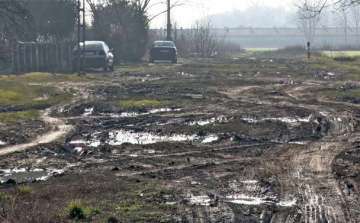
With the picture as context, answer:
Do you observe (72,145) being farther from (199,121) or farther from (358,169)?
(358,169)

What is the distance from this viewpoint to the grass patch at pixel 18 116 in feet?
45.6

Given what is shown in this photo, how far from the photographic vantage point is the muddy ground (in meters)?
6.50

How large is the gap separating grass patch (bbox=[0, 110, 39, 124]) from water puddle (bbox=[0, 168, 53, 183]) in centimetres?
484

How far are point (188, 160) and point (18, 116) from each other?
623cm

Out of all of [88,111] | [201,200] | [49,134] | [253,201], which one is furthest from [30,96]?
[253,201]

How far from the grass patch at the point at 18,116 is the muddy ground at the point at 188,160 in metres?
0.25

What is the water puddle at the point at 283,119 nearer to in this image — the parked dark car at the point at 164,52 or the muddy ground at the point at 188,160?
the muddy ground at the point at 188,160

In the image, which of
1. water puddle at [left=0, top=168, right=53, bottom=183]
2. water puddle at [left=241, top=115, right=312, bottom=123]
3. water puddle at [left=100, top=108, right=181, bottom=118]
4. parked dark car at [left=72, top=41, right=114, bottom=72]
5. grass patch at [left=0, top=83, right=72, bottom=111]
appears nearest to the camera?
water puddle at [left=0, top=168, right=53, bottom=183]

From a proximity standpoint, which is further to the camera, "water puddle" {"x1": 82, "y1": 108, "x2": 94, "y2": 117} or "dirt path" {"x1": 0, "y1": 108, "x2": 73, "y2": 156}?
"water puddle" {"x1": 82, "y1": 108, "x2": 94, "y2": 117}

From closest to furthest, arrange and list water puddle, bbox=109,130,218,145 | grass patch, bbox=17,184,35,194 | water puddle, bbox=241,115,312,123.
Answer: grass patch, bbox=17,184,35,194 < water puddle, bbox=109,130,218,145 < water puddle, bbox=241,115,312,123

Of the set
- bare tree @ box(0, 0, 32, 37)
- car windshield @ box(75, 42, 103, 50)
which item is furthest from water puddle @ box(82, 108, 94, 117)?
car windshield @ box(75, 42, 103, 50)

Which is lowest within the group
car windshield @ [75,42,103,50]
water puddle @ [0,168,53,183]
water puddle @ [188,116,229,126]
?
water puddle @ [0,168,53,183]

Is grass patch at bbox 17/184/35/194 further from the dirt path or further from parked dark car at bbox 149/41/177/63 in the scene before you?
parked dark car at bbox 149/41/177/63

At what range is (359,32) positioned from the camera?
134875 mm
